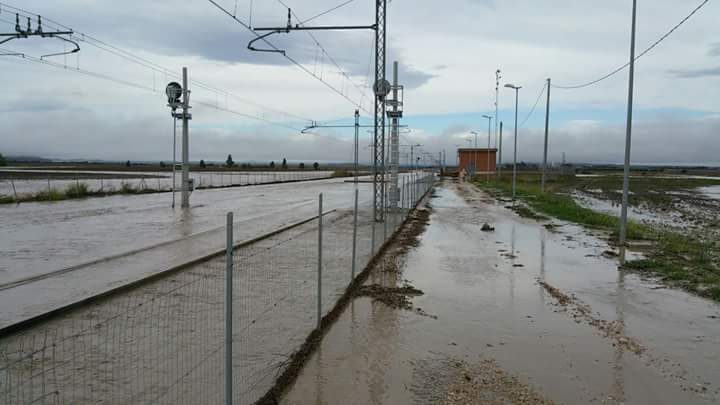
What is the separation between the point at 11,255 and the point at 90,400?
399 inches

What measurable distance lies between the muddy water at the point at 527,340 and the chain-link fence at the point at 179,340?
2.03 ft

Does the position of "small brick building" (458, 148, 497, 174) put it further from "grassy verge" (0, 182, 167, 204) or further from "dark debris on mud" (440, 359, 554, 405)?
"dark debris on mud" (440, 359, 554, 405)

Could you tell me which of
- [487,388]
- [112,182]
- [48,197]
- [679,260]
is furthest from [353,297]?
[112,182]

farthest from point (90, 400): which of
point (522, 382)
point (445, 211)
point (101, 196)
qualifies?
point (101, 196)

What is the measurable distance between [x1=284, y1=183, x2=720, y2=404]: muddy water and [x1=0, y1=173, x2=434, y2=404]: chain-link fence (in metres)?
0.62

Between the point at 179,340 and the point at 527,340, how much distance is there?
4478 millimetres

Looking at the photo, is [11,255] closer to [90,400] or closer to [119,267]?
[119,267]

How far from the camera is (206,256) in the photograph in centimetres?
1285

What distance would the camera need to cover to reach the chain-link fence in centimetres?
530

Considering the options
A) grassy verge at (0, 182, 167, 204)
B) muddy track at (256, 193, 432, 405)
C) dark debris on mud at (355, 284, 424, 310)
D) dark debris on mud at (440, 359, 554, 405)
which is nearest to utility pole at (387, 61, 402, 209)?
muddy track at (256, 193, 432, 405)

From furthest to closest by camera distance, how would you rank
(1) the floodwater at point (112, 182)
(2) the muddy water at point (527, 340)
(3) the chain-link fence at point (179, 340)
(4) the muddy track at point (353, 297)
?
(1) the floodwater at point (112, 182) < (2) the muddy water at point (527, 340) < (4) the muddy track at point (353, 297) < (3) the chain-link fence at point (179, 340)

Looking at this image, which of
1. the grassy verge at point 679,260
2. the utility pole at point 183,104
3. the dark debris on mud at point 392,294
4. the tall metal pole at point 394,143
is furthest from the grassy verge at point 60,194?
the grassy verge at point 679,260

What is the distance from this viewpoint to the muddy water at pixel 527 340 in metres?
5.86

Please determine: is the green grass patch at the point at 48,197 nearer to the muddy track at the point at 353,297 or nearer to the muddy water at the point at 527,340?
the muddy track at the point at 353,297
